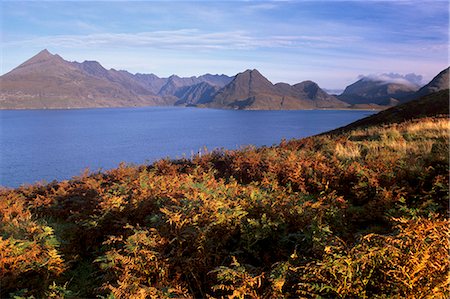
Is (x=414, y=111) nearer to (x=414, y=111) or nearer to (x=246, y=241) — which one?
(x=414, y=111)

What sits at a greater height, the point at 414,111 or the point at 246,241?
the point at 414,111

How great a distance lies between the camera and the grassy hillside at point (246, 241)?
3887 mm

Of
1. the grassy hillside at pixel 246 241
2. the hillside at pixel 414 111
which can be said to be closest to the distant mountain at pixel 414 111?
the hillside at pixel 414 111

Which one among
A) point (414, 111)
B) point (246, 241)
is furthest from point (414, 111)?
point (246, 241)

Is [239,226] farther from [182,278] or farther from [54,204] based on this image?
[54,204]

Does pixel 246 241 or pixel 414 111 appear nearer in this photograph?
pixel 246 241

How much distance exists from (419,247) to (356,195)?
3.82 metres

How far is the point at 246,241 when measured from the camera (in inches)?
206

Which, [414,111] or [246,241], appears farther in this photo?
[414,111]

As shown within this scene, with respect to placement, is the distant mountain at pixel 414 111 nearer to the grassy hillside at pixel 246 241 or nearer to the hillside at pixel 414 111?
the hillside at pixel 414 111

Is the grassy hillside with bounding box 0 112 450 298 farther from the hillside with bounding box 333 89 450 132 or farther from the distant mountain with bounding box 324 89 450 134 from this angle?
the hillside with bounding box 333 89 450 132

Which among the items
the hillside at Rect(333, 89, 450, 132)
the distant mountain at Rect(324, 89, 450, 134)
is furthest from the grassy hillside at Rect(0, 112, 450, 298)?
the hillside at Rect(333, 89, 450, 132)

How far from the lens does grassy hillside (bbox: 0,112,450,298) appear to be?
389cm

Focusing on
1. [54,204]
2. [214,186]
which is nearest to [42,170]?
[54,204]
